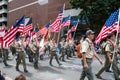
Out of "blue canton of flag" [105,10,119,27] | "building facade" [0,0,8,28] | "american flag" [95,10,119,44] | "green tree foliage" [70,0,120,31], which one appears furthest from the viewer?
"building facade" [0,0,8,28]

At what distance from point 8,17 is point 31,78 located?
62632 millimetres

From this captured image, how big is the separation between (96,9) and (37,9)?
22745 millimetres

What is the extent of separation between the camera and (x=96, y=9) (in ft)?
108

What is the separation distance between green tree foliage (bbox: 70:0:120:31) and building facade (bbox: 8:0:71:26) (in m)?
5.20

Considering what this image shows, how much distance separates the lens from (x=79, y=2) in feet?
113

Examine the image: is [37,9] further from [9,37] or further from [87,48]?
[87,48]

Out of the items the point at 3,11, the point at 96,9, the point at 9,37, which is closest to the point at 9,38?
the point at 9,37

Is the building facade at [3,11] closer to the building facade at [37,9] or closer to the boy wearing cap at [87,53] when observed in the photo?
the building facade at [37,9]

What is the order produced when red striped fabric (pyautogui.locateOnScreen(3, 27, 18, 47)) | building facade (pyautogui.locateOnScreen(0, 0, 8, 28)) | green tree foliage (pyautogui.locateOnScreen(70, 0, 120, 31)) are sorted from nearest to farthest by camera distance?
1. red striped fabric (pyautogui.locateOnScreen(3, 27, 18, 47))
2. green tree foliage (pyautogui.locateOnScreen(70, 0, 120, 31))
3. building facade (pyautogui.locateOnScreen(0, 0, 8, 28))

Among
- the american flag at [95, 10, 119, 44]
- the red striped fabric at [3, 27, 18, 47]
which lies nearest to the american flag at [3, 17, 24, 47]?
the red striped fabric at [3, 27, 18, 47]

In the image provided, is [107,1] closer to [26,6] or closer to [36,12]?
[36,12]

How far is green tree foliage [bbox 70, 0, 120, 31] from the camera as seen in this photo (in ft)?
106

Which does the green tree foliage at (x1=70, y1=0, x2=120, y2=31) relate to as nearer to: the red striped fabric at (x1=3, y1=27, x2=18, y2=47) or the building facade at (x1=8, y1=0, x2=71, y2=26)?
the building facade at (x1=8, y1=0, x2=71, y2=26)

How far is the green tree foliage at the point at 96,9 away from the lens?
106ft
